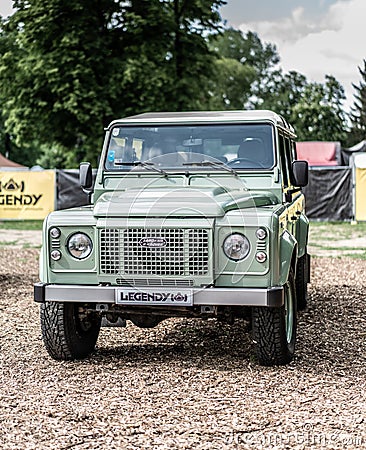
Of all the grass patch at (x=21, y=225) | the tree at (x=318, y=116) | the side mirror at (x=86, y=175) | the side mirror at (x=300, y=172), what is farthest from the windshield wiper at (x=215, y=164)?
the tree at (x=318, y=116)

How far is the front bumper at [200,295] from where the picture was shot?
587cm

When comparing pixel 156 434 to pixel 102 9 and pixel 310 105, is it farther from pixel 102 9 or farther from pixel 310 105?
pixel 310 105

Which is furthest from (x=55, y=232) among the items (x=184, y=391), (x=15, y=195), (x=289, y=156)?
(x=15, y=195)

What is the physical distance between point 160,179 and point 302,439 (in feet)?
10.2

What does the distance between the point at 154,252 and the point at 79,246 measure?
65 cm

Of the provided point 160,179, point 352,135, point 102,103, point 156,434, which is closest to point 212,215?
point 160,179

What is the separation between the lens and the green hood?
604cm

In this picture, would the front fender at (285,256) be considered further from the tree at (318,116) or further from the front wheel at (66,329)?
the tree at (318,116)

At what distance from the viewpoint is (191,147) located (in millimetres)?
7438

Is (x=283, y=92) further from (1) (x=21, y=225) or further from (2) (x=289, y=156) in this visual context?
(2) (x=289, y=156)

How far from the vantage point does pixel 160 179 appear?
7164 millimetres

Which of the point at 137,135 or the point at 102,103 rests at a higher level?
the point at 102,103

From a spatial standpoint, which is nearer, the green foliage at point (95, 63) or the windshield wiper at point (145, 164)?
the windshield wiper at point (145, 164)

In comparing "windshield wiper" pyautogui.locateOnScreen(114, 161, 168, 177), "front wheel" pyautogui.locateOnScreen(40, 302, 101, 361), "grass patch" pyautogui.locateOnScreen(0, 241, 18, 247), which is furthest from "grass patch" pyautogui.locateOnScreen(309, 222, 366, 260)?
"front wheel" pyautogui.locateOnScreen(40, 302, 101, 361)
